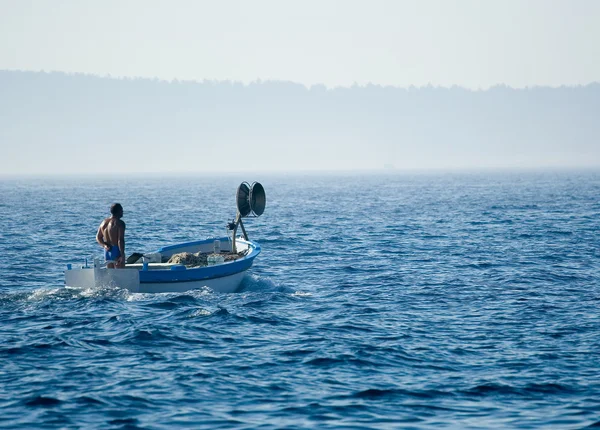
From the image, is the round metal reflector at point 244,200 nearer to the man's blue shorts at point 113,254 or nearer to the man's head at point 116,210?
the man's blue shorts at point 113,254

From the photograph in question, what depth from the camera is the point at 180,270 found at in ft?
81.9

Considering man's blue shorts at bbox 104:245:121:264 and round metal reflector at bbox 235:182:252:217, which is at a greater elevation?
round metal reflector at bbox 235:182:252:217

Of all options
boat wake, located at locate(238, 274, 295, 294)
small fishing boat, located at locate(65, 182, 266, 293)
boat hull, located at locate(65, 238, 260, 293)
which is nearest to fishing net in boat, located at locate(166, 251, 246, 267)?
small fishing boat, located at locate(65, 182, 266, 293)

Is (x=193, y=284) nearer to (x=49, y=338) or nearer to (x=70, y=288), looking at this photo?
(x=70, y=288)

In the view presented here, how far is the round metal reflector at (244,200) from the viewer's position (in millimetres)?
28703

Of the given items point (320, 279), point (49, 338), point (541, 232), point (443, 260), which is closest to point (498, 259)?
point (443, 260)

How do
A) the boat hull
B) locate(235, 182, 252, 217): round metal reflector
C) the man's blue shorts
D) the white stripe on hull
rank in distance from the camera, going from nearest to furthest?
the boat hull < the man's blue shorts < the white stripe on hull < locate(235, 182, 252, 217): round metal reflector

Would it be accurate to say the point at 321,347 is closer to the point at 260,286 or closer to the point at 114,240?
the point at 114,240

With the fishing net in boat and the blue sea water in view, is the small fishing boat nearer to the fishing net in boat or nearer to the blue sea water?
the fishing net in boat

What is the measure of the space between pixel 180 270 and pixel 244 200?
15.9 feet

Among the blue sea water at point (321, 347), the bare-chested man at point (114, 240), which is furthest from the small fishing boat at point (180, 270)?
the bare-chested man at point (114, 240)

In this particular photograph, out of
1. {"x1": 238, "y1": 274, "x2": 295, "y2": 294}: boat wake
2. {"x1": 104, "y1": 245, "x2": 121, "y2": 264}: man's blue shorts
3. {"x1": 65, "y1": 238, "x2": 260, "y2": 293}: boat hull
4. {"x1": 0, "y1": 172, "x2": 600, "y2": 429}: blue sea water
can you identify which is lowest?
{"x1": 0, "y1": 172, "x2": 600, "y2": 429}: blue sea water

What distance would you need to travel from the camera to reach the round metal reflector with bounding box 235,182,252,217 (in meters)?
28.7

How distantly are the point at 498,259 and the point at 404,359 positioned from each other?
1859 centimetres
